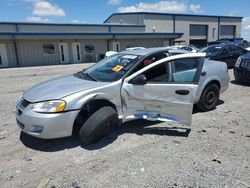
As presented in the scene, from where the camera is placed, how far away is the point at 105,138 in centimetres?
396

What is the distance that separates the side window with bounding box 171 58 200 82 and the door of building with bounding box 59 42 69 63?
21832 mm

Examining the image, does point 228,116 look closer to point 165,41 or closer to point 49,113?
point 49,113

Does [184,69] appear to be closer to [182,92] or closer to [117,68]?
[182,92]

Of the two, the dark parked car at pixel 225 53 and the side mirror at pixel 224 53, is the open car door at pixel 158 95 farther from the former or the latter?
the side mirror at pixel 224 53

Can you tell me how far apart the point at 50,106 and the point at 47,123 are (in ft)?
0.88

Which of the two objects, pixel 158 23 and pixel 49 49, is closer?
pixel 49 49

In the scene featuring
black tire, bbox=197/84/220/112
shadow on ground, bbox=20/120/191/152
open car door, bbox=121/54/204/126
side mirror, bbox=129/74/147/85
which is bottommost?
shadow on ground, bbox=20/120/191/152

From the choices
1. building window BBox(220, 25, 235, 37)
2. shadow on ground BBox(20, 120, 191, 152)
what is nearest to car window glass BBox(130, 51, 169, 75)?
shadow on ground BBox(20, 120, 191, 152)

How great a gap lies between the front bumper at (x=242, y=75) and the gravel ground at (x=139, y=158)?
160 inches

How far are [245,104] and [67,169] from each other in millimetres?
5049

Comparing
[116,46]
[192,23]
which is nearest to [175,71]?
[116,46]

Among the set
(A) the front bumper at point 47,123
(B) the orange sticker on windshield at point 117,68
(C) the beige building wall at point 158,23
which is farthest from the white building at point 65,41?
(A) the front bumper at point 47,123

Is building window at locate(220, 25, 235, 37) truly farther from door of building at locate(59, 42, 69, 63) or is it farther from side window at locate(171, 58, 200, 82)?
side window at locate(171, 58, 200, 82)

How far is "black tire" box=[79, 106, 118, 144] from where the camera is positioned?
349cm
